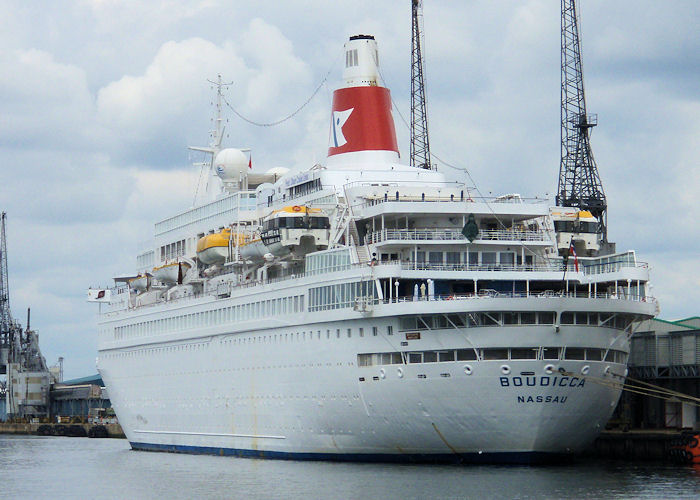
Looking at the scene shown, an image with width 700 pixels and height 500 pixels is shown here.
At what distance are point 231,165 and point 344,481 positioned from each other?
29.4 meters

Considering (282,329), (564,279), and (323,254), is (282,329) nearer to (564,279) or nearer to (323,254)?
(323,254)

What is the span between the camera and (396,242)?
184ft

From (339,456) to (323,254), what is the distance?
348 inches

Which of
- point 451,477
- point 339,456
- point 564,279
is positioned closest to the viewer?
point 451,477

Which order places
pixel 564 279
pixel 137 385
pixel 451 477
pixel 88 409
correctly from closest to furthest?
pixel 451 477 → pixel 564 279 → pixel 137 385 → pixel 88 409

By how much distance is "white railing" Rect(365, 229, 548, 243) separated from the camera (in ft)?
186

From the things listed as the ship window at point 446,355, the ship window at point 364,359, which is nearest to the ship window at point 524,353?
the ship window at point 446,355

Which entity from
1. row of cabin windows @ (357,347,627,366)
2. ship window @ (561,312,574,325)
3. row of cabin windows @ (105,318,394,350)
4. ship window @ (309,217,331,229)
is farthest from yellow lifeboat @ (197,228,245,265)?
ship window @ (561,312,574,325)

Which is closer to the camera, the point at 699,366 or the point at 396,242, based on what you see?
the point at 396,242

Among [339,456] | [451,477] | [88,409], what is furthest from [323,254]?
[88,409]

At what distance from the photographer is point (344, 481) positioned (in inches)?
2048

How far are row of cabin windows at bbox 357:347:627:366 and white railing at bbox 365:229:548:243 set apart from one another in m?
4.98

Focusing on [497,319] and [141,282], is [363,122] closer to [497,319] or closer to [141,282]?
[497,319]

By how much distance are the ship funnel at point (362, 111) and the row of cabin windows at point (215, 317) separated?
8.86 meters
